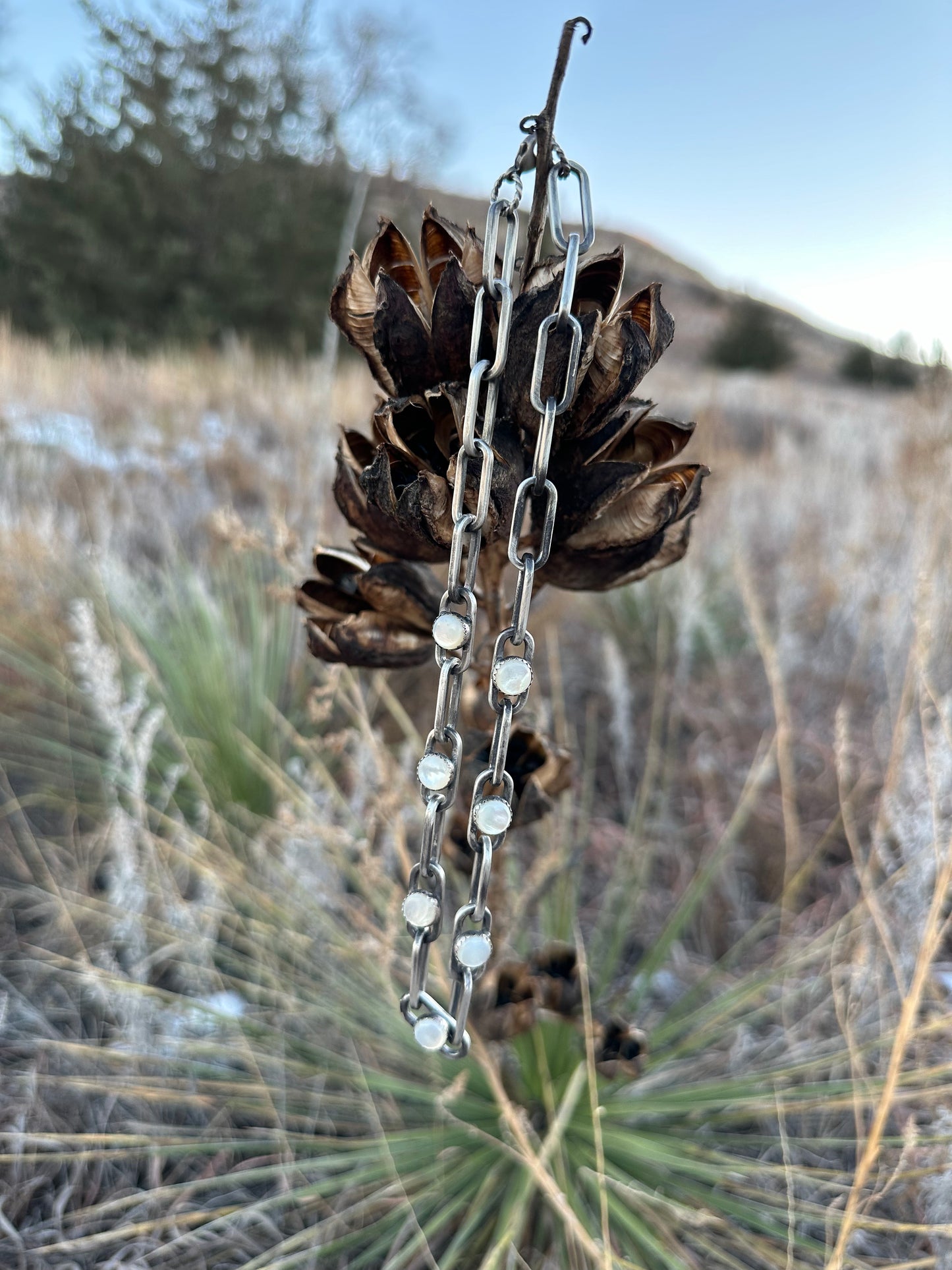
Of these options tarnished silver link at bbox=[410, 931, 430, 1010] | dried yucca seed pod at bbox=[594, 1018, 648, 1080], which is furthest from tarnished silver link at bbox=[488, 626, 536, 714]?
dried yucca seed pod at bbox=[594, 1018, 648, 1080]

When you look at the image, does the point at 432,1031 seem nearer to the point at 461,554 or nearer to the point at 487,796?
the point at 487,796

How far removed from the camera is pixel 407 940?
50.9 inches

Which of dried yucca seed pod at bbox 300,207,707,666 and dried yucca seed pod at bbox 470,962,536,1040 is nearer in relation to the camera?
dried yucca seed pod at bbox 300,207,707,666

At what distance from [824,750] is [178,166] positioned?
12.4 metres

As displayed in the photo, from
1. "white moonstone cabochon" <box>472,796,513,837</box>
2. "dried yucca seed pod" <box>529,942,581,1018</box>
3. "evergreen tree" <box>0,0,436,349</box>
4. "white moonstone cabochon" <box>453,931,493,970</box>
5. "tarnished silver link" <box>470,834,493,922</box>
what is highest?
"evergreen tree" <box>0,0,436,349</box>

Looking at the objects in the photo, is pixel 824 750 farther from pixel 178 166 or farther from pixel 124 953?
pixel 178 166

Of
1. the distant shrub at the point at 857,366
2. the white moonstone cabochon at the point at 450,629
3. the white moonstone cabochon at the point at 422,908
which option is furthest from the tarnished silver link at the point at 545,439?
the distant shrub at the point at 857,366

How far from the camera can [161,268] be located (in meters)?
10.7

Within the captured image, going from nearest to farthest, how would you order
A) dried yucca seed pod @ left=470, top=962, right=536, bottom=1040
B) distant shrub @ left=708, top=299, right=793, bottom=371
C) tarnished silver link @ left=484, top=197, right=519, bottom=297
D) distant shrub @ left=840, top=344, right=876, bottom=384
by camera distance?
tarnished silver link @ left=484, top=197, right=519, bottom=297 → dried yucca seed pod @ left=470, top=962, right=536, bottom=1040 → distant shrub @ left=708, top=299, right=793, bottom=371 → distant shrub @ left=840, top=344, right=876, bottom=384

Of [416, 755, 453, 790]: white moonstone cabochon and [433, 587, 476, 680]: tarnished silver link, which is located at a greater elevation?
[433, 587, 476, 680]: tarnished silver link

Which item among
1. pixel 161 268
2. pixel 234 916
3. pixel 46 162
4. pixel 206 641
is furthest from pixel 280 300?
pixel 234 916

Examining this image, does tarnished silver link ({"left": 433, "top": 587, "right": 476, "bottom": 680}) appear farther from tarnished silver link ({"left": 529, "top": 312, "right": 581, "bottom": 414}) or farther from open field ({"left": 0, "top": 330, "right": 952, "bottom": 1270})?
open field ({"left": 0, "top": 330, "right": 952, "bottom": 1270})

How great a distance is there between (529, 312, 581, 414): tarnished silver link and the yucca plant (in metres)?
0.53

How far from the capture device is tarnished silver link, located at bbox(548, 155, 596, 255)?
47 cm
